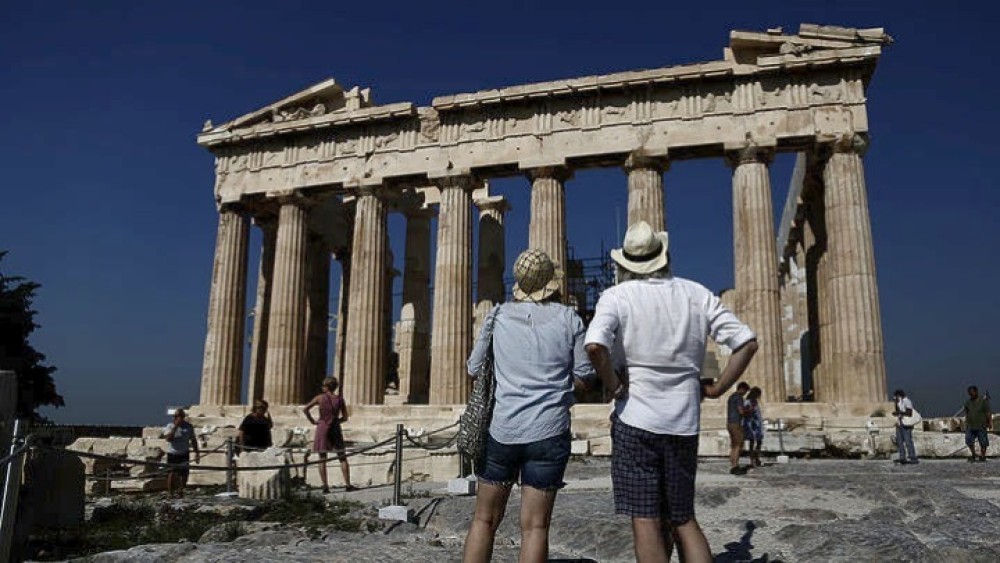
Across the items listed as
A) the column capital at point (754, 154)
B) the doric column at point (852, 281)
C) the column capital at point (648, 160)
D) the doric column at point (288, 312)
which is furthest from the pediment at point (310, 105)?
the doric column at point (852, 281)

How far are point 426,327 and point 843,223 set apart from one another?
49.1ft

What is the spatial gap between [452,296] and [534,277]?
62.0 ft

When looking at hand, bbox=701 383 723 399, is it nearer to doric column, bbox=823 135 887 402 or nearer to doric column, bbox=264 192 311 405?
doric column, bbox=823 135 887 402

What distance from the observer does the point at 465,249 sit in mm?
23938

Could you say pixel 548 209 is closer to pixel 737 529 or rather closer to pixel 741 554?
pixel 737 529

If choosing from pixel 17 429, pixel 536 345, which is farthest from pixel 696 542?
pixel 17 429

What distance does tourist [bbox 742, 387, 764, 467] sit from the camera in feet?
47.1

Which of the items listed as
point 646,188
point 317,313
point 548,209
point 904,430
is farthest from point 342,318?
point 904,430

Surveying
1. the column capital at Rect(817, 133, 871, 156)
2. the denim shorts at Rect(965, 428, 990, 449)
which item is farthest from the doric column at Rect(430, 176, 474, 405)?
the denim shorts at Rect(965, 428, 990, 449)

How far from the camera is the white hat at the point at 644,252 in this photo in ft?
14.0

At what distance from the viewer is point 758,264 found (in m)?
21.2

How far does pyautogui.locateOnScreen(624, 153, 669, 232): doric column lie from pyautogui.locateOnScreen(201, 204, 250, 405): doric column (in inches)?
545

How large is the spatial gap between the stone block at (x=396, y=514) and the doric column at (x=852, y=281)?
1543 centimetres

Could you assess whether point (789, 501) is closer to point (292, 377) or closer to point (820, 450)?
point (820, 450)
